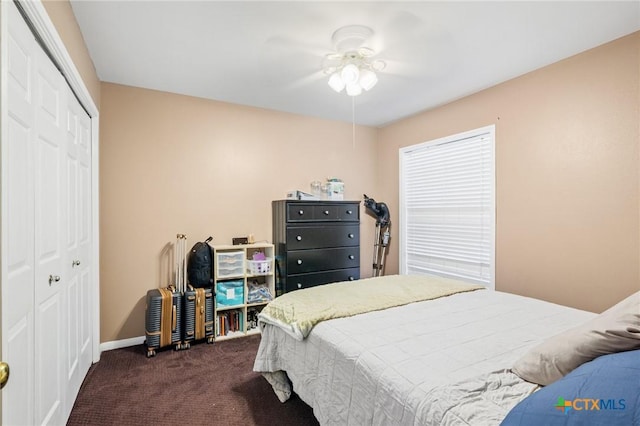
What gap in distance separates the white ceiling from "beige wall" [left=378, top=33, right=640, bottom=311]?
18cm

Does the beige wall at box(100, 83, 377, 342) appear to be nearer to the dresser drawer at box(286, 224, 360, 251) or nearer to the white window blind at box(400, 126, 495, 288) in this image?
the dresser drawer at box(286, 224, 360, 251)

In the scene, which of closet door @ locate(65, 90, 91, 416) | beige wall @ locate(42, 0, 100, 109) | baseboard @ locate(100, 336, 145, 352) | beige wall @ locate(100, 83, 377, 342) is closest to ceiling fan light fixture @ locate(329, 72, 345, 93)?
beige wall @ locate(100, 83, 377, 342)

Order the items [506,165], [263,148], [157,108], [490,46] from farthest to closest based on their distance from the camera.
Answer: [263,148], [157,108], [506,165], [490,46]

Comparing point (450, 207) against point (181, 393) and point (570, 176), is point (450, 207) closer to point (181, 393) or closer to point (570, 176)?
point (570, 176)

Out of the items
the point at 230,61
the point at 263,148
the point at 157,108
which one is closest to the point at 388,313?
the point at 230,61

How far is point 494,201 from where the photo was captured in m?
3.04

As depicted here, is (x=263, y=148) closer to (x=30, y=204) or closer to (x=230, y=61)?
(x=230, y=61)

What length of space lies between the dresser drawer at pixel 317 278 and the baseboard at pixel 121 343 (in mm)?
1516

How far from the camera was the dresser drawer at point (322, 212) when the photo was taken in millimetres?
3461

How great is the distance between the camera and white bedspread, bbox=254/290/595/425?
107cm

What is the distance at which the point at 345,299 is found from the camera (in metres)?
2.12

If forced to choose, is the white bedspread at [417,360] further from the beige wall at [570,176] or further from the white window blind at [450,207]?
the white window blind at [450,207]

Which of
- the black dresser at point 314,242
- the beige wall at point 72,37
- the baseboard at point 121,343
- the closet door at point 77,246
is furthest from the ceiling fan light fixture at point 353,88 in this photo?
the baseboard at point 121,343

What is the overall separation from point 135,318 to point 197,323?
2.08ft
